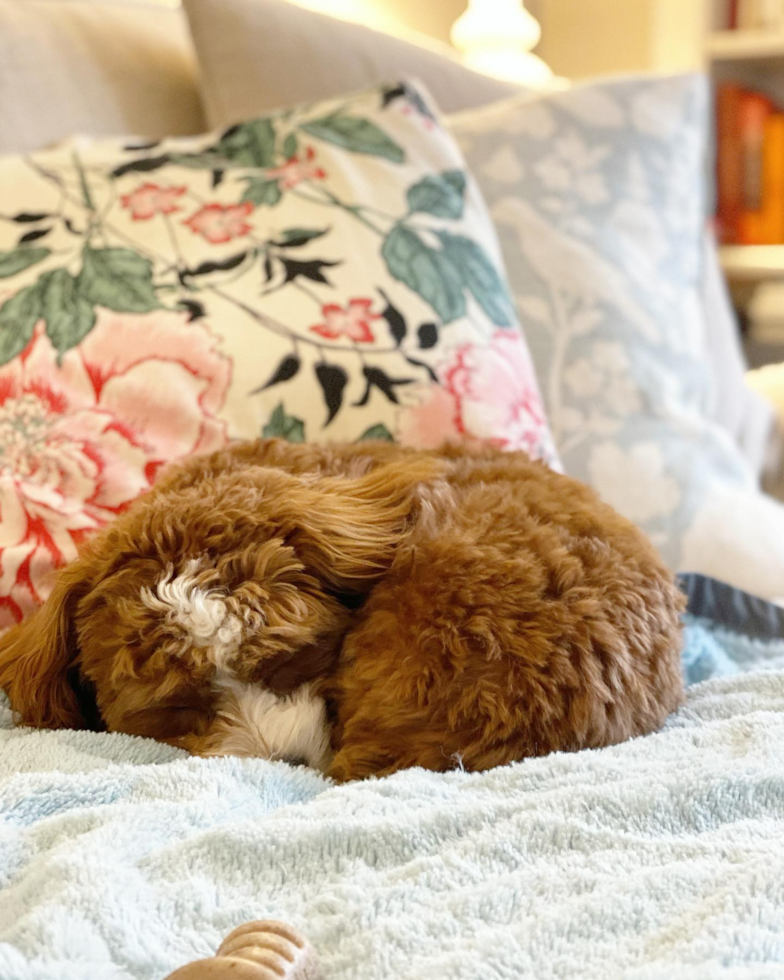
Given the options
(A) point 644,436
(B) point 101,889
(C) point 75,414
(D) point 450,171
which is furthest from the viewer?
(A) point 644,436

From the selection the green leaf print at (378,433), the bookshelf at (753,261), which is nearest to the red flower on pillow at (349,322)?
the green leaf print at (378,433)

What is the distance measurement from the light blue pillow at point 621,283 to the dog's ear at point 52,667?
79cm

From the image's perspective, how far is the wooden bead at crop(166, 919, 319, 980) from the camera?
443 mm

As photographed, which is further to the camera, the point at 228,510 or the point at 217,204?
the point at 217,204

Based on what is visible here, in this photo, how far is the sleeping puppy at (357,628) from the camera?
74 centimetres

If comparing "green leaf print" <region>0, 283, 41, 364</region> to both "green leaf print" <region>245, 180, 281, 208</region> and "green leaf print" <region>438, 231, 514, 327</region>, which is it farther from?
"green leaf print" <region>438, 231, 514, 327</region>

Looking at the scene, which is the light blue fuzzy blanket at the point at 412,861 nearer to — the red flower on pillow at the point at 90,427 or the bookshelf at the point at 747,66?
the red flower on pillow at the point at 90,427

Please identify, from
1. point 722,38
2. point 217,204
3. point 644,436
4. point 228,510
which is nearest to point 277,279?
point 217,204

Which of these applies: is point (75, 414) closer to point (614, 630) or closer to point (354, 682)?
point (354, 682)

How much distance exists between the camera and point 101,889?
539 millimetres

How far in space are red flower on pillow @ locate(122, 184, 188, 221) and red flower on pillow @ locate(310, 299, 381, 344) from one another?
225 mm

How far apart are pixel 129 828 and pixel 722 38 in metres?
3.00

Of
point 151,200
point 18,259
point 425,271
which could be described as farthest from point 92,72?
point 425,271

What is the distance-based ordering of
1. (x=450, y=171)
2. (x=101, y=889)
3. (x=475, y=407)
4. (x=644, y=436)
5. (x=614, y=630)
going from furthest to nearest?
1. (x=644, y=436)
2. (x=450, y=171)
3. (x=475, y=407)
4. (x=614, y=630)
5. (x=101, y=889)
